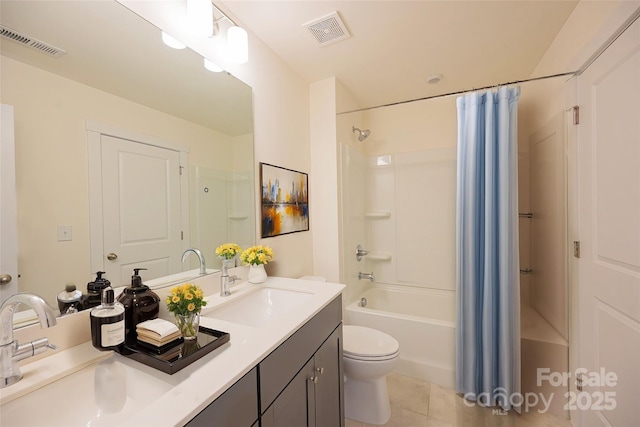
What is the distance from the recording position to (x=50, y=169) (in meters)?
0.78

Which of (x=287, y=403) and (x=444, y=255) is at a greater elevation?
(x=444, y=255)

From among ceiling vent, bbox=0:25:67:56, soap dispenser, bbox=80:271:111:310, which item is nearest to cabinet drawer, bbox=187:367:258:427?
soap dispenser, bbox=80:271:111:310

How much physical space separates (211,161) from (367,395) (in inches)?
67.4

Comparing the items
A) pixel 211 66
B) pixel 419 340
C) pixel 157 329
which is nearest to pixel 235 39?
pixel 211 66

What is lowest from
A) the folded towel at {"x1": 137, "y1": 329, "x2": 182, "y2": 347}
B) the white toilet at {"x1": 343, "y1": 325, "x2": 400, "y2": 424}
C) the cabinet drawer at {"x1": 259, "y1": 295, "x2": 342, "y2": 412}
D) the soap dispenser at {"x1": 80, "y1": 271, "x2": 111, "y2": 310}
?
the white toilet at {"x1": 343, "y1": 325, "x2": 400, "y2": 424}

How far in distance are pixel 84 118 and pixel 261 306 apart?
109 centimetres

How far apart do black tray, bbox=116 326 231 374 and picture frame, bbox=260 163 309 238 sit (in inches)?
34.8

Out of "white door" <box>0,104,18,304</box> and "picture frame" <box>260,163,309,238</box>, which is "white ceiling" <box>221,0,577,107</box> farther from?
"white door" <box>0,104,18,304</box>

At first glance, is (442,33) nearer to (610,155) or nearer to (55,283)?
(610,155)

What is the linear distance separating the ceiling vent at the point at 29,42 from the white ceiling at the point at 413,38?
937 millimetres

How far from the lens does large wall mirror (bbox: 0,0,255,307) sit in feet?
2.44

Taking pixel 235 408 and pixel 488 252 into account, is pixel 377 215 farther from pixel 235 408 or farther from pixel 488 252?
pixel 235 408

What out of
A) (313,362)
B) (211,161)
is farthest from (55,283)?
(313,362)

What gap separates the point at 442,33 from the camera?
1.67m
